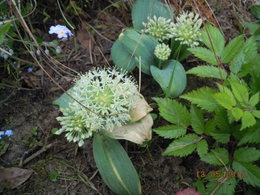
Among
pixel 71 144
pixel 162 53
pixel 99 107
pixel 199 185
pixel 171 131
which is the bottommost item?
pixel 71 144

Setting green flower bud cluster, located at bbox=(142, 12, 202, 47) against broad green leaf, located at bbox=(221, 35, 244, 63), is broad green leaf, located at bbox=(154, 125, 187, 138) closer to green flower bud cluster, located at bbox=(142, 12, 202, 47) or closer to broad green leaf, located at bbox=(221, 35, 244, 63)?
broad green leaf, located at bbox=(221, 35, 244, 63)

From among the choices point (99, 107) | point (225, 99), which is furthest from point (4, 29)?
point (225, 99)

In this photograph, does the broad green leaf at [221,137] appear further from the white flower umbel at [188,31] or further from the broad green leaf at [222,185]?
the white flower umbel at [188,31]

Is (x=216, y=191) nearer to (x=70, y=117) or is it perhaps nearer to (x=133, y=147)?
(x=133, y=147)

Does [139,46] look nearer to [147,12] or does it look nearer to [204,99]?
[147,12]

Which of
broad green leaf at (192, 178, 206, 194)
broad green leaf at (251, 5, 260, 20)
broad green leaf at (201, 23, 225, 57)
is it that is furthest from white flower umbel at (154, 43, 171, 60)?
broad green leaf at (251, 5, 260, 20)
